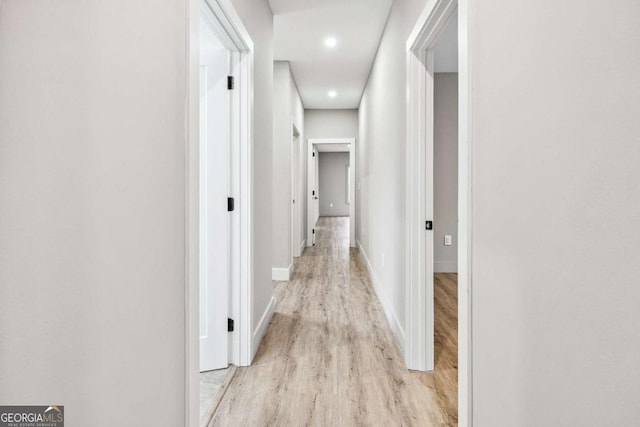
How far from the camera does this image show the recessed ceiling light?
391 cm

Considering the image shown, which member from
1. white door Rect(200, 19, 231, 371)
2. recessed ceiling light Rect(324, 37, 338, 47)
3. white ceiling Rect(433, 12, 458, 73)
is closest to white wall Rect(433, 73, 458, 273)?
white ceiling Rect(433, 12, 458, 73)

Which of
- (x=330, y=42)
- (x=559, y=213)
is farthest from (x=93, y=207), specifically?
(x=330, y=42)

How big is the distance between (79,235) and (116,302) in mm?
217

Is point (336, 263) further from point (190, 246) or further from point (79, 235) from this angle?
point (79, 235)

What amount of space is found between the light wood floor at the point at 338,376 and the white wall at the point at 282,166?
0.93 m

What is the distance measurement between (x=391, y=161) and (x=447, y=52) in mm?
2198

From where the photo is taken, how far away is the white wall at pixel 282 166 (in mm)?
4617

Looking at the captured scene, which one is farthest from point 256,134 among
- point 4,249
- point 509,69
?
point 4,249

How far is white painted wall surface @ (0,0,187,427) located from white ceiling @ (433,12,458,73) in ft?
10.9

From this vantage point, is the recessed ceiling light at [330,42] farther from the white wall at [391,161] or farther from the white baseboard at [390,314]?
the white baseboard at [390,314]

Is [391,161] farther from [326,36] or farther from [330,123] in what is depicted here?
[330,123]

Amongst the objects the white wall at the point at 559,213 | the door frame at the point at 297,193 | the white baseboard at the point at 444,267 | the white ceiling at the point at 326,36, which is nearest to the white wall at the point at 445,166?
the white baseboard at the point at 444,267

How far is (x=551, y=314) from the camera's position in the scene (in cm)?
89

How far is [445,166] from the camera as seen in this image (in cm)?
514
